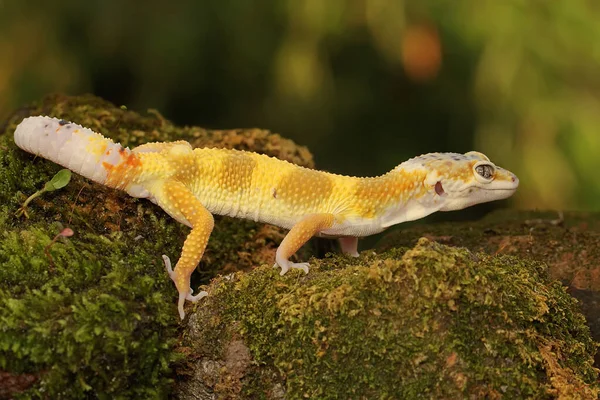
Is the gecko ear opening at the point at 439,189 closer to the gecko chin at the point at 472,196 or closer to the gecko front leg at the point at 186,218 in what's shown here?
the gecko chin at the point at 472,196

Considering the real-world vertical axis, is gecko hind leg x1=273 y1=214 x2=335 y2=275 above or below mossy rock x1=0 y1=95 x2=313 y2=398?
above

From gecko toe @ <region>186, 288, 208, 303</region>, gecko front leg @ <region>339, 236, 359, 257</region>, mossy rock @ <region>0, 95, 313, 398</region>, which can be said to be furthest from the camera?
gecko front leg @ <region>339, 236, 359, 257</region>

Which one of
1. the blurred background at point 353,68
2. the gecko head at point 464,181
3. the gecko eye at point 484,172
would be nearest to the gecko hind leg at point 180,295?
the gecko head at point 464,181

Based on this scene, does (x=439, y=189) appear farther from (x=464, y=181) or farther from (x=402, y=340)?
(x=402, y=340)

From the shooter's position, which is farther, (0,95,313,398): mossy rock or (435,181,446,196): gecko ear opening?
(435,181,446,196): gecko ear opening

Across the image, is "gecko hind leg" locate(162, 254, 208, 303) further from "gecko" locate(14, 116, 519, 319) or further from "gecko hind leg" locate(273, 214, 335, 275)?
"gecko hind leg" locate(273, 214, 335, 275)

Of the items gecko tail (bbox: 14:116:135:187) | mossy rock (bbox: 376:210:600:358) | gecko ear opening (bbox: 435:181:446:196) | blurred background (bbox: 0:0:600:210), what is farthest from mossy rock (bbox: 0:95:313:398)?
blurred background (bbox: 0:0:600:210)

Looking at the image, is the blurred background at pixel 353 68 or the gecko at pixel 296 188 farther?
the blurred background at pixel 353 68
